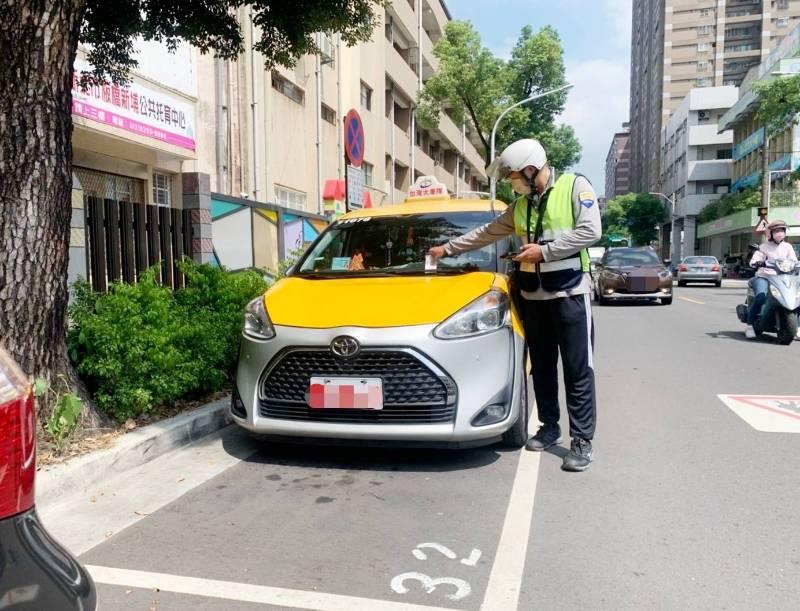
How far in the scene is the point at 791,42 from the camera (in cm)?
4362

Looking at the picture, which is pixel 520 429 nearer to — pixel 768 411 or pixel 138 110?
pixel 768 411

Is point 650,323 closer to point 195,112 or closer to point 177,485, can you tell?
point 195,112

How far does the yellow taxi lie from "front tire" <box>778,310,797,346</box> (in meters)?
6.37

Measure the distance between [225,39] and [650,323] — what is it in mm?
9057

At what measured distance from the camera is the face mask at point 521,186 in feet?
12.9

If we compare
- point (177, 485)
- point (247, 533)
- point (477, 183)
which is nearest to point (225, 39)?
point (177, 485)

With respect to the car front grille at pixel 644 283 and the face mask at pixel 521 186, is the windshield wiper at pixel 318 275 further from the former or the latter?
the car front grille at pixel 644 283

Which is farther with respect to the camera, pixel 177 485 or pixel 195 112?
pixel 195 112

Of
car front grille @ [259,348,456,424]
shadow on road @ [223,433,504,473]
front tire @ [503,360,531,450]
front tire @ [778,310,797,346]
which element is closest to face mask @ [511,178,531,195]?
front tire @ [503,360,531,450]

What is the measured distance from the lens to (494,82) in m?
32.0

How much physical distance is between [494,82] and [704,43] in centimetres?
6292

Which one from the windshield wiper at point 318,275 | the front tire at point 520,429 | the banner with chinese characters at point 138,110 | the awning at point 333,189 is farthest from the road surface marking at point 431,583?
the awning at point 333,189

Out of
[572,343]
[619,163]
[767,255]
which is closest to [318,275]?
[572,343]

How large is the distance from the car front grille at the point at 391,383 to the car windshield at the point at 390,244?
1113 millimetres
